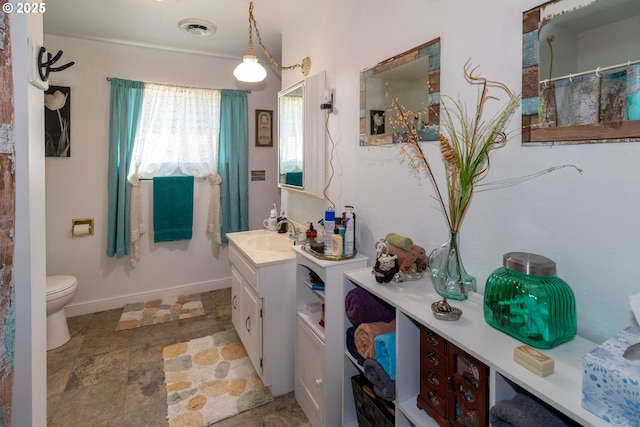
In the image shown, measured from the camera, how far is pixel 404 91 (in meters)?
1.51

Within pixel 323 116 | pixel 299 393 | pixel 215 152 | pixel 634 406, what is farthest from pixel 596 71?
pixel 215 152

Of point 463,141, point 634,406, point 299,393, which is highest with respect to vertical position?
point 463,141

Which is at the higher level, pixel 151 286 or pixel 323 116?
pixel 323 116

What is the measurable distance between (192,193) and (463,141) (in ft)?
8.96

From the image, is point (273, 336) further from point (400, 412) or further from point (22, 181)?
point (22, 181)

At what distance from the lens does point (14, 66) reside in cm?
106

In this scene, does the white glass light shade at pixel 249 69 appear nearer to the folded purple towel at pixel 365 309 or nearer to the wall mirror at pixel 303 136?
the wall mirror at pixel 303 136

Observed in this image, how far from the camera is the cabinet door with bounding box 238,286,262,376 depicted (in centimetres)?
197

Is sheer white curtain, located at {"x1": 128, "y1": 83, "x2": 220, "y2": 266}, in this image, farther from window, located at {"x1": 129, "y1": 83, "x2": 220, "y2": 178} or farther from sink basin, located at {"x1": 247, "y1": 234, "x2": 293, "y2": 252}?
sink basin, located at {"x1": 247, "y1": 234, "x2": 293, "y2": 252}

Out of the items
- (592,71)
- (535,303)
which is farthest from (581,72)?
(535,303)

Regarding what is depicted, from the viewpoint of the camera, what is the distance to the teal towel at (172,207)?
3.20 metres

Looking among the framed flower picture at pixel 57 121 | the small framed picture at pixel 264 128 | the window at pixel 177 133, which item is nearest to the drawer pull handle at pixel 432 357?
the window at pixel 177 133

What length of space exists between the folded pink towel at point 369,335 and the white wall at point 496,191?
0.27 m

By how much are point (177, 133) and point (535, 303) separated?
323 centimetres
